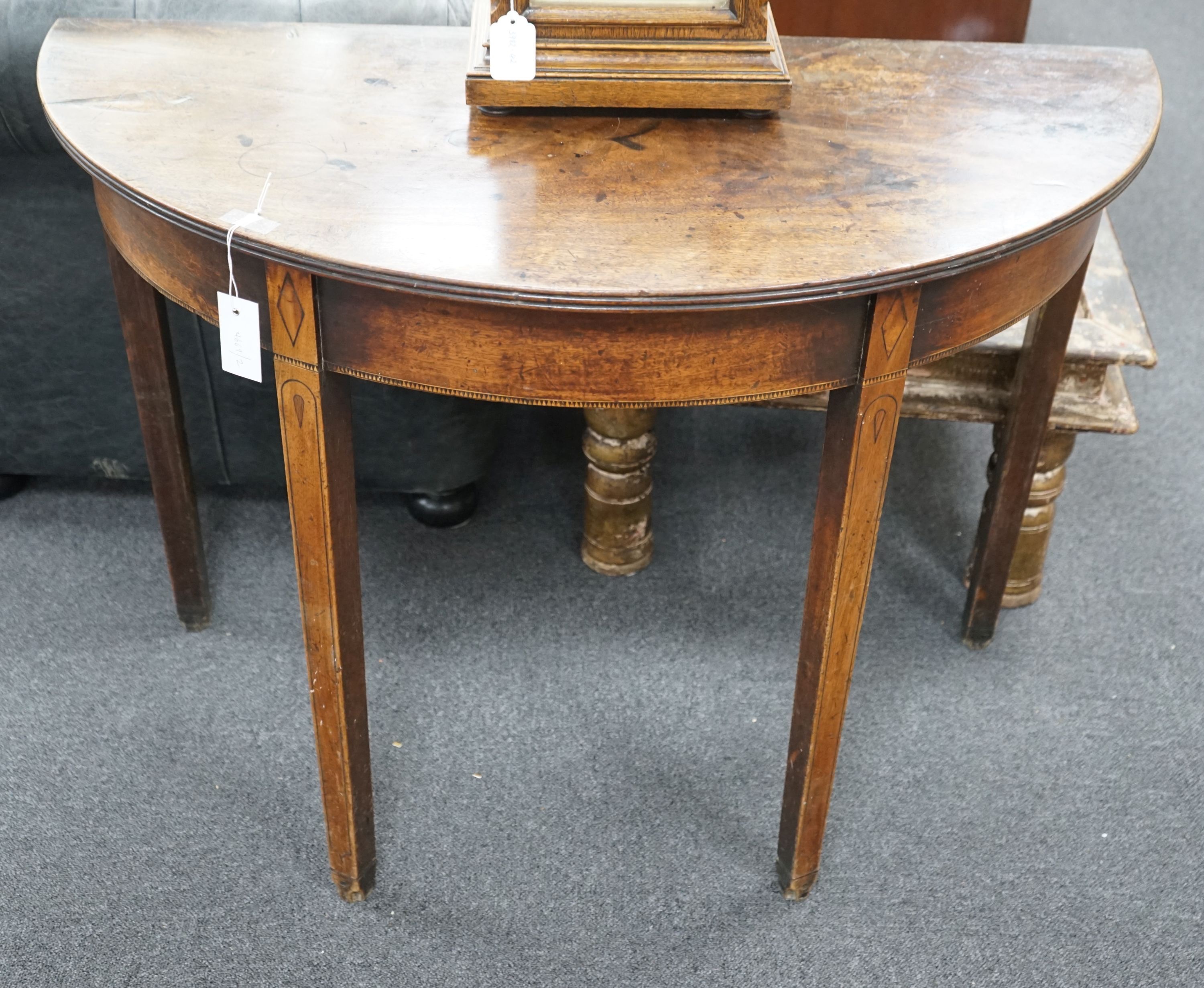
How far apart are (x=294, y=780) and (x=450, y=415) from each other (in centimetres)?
52

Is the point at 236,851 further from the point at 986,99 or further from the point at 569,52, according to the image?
the point at 986,99

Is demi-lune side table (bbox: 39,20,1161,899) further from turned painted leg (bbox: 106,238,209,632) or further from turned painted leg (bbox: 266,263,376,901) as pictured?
turned painted leg (bbox: 106,238,209,632)

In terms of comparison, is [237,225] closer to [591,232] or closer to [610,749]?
[591,232]

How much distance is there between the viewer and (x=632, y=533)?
175cm

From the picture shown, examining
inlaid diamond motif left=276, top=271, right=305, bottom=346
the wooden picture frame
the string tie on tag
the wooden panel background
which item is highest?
the wooden picture frame

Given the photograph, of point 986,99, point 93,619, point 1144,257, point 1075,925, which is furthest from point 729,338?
point 1144,257

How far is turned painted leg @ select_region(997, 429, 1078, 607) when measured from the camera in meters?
1.60

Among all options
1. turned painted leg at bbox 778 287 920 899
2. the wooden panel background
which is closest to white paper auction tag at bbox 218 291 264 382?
turned painted leg at bbox 778 287 920 899

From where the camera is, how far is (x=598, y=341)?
3.11ft

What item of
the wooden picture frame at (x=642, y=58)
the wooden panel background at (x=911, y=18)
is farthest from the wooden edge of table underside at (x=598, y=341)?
the wooden panel background at (x=911, y=18)

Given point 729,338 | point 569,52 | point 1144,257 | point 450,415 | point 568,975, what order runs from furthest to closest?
point 1144,257
point 450,415
point 568,975
point 569,52
point 729,338

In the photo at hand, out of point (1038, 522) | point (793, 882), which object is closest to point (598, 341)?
point (793, 882)

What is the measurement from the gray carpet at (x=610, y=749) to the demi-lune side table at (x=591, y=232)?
11cm

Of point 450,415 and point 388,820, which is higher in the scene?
point 450,415
